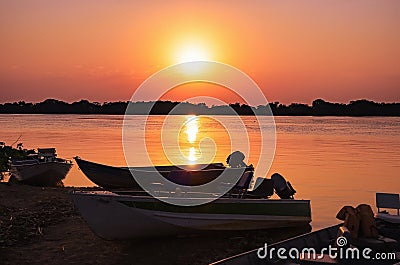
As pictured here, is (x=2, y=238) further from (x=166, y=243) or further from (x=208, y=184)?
(x=208, y=184)

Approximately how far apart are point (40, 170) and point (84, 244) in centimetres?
1044

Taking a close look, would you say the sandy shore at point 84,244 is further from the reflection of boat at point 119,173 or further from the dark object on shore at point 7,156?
the dark object on shore at point 7,156

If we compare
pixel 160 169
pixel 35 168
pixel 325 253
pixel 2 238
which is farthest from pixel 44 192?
pixel 325 253

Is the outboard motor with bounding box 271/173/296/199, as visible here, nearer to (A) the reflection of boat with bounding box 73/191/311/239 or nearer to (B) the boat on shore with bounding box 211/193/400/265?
(A) the reflection of boat with bounding box 73/191/311/239

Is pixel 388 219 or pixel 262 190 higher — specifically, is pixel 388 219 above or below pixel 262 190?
below

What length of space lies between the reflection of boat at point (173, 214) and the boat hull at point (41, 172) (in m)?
10.7

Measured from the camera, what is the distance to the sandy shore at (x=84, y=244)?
12.8 meters

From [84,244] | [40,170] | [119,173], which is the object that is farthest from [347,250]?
[40,170]

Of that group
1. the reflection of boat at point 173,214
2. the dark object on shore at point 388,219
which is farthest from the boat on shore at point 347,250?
the reflection of boat at point 173,214

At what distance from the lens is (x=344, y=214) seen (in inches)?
410

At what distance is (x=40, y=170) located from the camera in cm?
2348

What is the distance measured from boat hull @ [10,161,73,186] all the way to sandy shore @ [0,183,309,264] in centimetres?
581

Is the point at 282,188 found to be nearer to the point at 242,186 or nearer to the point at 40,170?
the point at 242,186

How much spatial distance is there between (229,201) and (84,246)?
4212mm
